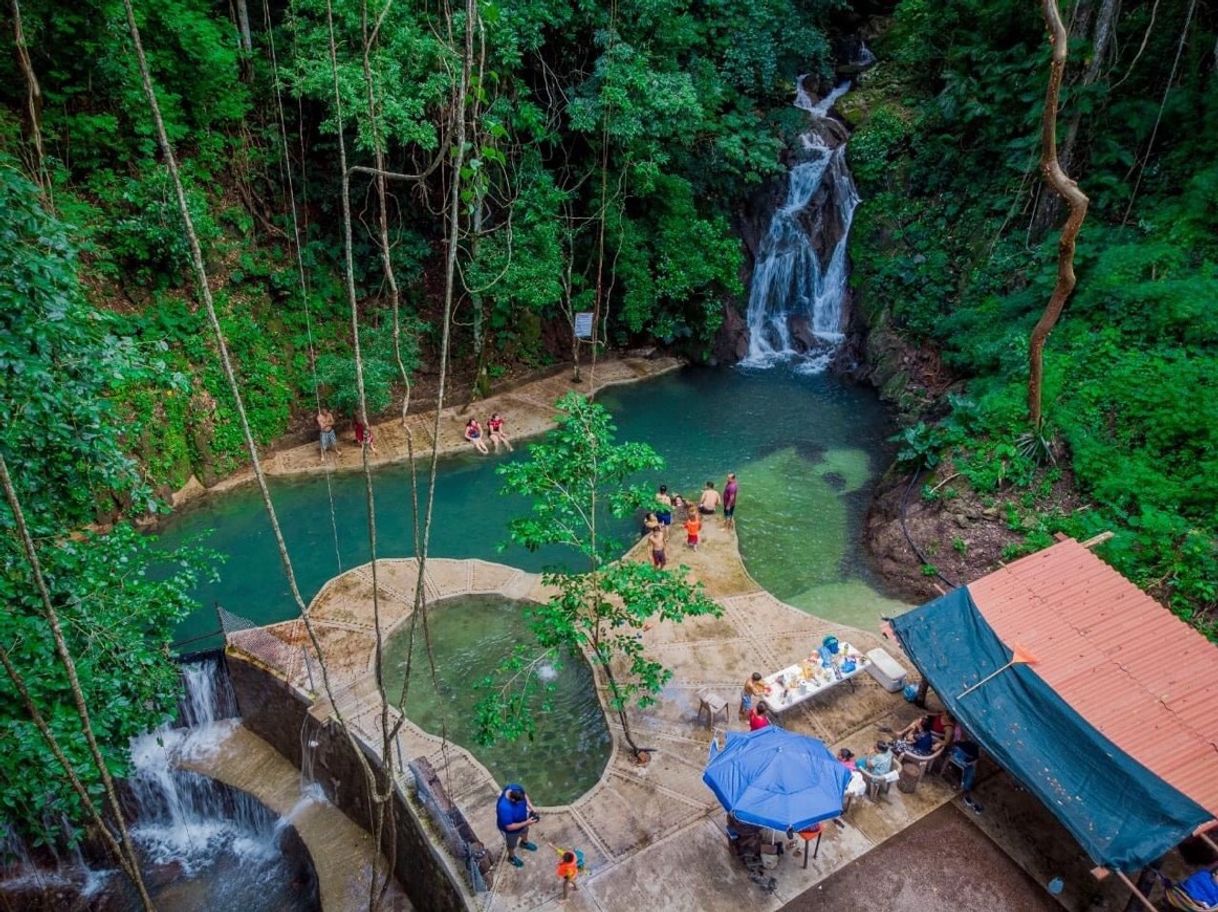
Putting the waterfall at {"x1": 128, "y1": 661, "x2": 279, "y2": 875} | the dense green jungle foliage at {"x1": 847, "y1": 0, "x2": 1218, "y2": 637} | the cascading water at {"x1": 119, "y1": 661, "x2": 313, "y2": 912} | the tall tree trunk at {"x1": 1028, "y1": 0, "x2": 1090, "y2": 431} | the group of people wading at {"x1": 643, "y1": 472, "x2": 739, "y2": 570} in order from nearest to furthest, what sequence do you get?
the cascading water at {"x1": 119, "y1": 661, "x2": 313, "y2": 912} < the waterfall at {"x1": 128, "y1": 661, "x2": 279, "y2": 875} < the tall tree trunk at {"x1": 1028, "y1": 0, "x2": 1090, "y2": 431} < the dense green jungle foliage at {"x1": 847, "y1": 0, "x2": 1218, "y2": 637} < the group of people wading at {"x1": 643, "y1": 472, "x2": 739, "y2": 570}

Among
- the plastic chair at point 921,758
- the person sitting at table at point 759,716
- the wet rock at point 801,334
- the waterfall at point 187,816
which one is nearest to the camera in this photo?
the plastic chair at point 921,758

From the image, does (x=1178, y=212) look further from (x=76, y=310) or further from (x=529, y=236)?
(x=76, y=310)

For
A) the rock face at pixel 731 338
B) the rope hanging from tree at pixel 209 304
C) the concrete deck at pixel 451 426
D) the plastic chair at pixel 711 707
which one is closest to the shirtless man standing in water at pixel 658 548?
the plastic chair at pixel 711 707

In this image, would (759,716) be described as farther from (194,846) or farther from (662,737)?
(194,846)

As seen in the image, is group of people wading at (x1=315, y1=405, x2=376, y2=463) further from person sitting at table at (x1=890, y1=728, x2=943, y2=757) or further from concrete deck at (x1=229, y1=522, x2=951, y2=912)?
person sitting at table at (x1=890, y1=728, x2=943, y2=757)

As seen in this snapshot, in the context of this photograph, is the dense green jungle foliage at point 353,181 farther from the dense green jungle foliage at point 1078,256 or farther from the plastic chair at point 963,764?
the plastic chair at point 963,764

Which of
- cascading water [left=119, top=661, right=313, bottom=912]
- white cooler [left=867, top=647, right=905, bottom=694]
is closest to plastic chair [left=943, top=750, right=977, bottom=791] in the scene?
white cooler [left=867, top=647, right=905, bottom=694]
